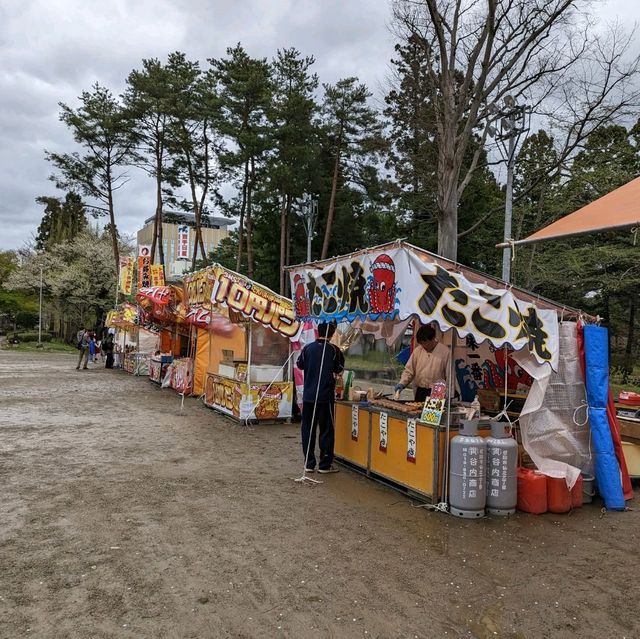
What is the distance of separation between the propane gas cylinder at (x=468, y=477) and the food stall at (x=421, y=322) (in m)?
0.21

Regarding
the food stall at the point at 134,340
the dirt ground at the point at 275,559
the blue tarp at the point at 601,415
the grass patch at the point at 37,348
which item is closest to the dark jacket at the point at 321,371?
the dirt ground at the point at 275,559

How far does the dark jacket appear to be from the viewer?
22.1 feet

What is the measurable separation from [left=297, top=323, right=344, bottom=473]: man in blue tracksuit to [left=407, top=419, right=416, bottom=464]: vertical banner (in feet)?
4.16

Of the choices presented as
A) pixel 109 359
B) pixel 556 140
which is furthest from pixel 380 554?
pixel 109 359

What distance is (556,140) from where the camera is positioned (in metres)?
17.9

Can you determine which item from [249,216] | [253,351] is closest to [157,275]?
[249,216]

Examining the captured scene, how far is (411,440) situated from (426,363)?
1342mm

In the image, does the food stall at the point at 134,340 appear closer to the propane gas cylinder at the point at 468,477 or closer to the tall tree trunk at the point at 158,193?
the tall tree trunk at the point at 158,193

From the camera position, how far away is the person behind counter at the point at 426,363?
22.4 ft

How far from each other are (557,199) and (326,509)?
18.3m

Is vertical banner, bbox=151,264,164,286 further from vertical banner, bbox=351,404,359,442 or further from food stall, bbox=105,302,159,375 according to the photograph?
vertical banner, bbox=351,404,359,442

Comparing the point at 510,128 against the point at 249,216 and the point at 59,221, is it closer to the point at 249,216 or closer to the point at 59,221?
the point at 249,216

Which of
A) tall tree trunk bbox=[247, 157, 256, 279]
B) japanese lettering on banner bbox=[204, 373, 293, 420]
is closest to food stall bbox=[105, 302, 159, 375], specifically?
tall tree trunk bbox=[247, 157, 256, 279]

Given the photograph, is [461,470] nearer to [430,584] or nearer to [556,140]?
[430,584]
